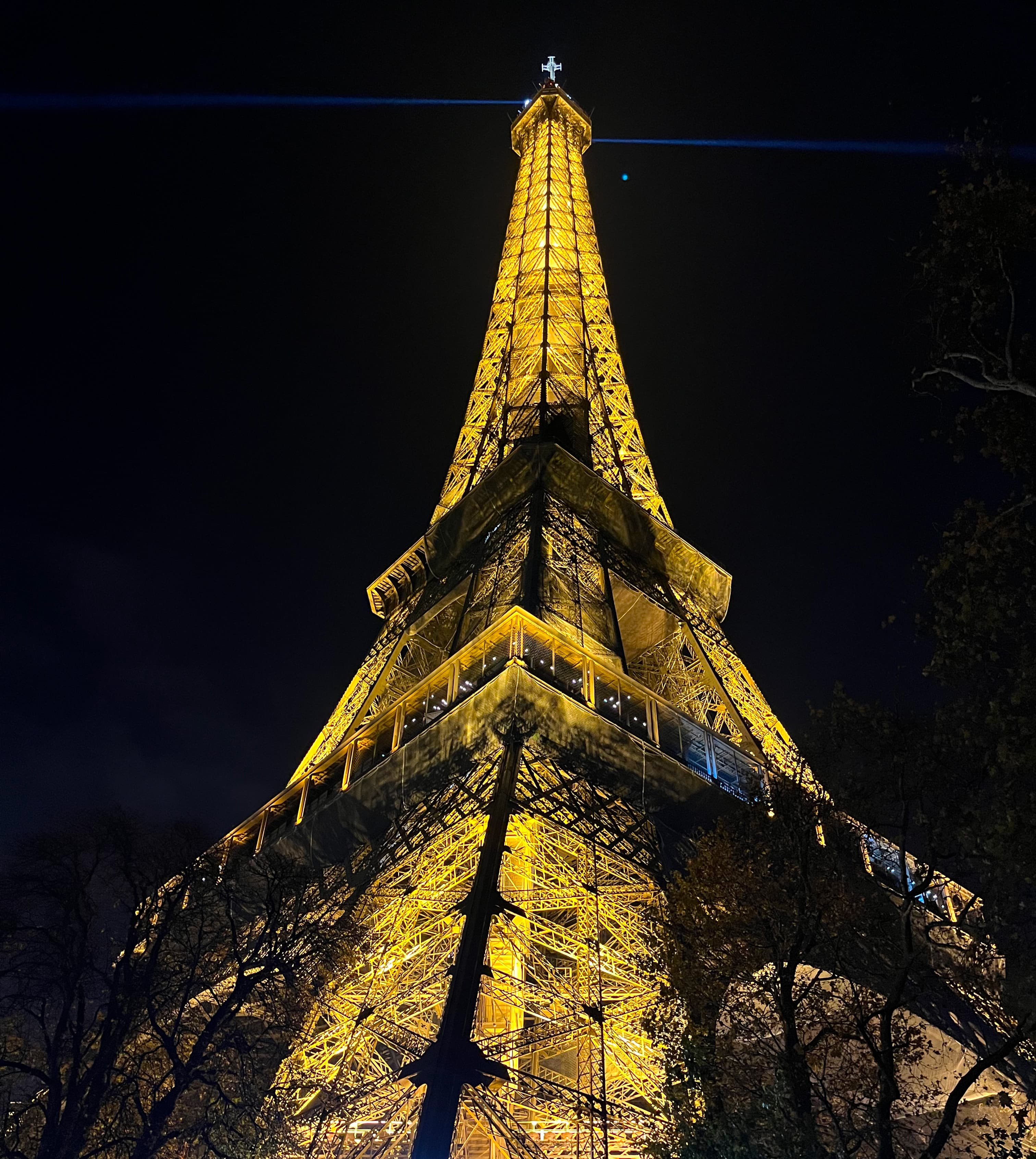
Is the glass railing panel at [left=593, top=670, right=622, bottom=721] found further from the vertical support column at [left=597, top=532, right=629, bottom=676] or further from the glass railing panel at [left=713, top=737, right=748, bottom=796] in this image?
the vertical support column at [left=597, top=532, right=629, bottom=676]

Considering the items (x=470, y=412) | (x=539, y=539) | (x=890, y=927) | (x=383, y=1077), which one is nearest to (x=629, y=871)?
(x=890, y=927)

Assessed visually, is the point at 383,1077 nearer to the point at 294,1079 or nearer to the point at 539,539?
the point at 294,1079

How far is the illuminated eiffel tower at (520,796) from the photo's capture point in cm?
1258

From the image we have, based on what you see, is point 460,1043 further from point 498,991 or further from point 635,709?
point 635,709

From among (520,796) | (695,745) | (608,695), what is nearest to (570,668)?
(608,695)

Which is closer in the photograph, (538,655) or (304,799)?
(538,655)

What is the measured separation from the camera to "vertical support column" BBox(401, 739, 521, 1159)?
32.9 ft

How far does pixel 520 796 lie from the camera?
16.4 metres

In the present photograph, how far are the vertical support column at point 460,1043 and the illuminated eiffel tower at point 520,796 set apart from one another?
29mm

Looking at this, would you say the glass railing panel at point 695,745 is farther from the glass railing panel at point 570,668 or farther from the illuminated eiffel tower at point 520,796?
the glass railing panel at point 570,668

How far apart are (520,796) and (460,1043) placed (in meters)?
5.72

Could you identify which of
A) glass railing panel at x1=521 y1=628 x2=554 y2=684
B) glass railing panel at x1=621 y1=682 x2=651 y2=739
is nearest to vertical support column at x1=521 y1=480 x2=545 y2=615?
glass railing panel at x1=521 y1=628 x2=554 y2=684

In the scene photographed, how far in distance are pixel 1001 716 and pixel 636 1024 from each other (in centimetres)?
770

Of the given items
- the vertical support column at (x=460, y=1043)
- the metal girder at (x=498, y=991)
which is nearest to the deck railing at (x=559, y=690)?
the metal girder at (x=498, y=991)
